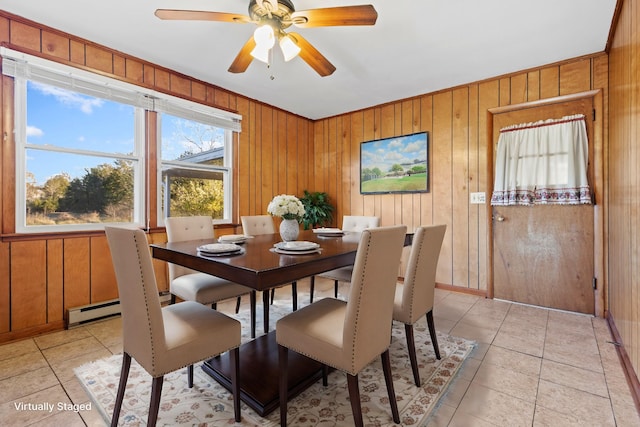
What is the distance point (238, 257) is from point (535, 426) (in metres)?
1.69

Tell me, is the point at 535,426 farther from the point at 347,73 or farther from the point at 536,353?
the point at 347,73

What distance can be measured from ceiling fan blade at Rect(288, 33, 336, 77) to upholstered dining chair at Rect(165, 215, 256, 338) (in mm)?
1645

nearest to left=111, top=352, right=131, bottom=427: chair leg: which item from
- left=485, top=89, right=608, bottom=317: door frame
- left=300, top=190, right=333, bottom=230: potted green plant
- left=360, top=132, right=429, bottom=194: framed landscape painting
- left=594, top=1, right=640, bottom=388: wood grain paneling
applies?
left=594, top=1, right=640, bottom=388: wood grain paneling

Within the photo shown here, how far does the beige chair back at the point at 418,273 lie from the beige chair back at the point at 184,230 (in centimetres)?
169

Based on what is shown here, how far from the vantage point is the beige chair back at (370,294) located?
49.1 inches

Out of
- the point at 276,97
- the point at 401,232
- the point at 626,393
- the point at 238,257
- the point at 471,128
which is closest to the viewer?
the point at 401,232

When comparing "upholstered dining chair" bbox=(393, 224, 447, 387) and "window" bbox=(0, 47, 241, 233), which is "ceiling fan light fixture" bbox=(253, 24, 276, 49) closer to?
"upholstered dining chair" bbox=(393, 224, 447, 387)

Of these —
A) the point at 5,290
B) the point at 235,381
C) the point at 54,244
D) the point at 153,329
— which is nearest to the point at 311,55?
the point at 153,329

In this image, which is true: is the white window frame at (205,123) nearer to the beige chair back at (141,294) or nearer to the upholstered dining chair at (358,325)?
the beige chair back at (141,294)

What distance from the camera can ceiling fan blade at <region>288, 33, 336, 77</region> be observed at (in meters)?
2.07

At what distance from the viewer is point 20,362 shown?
79.2 inches

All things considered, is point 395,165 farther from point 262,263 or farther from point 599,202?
point 262,263

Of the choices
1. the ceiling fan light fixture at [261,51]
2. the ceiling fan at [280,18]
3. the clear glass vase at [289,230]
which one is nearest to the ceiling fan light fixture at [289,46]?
the ceiling fan at [280,18]

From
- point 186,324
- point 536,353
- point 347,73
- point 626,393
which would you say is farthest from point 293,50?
point 626,393
